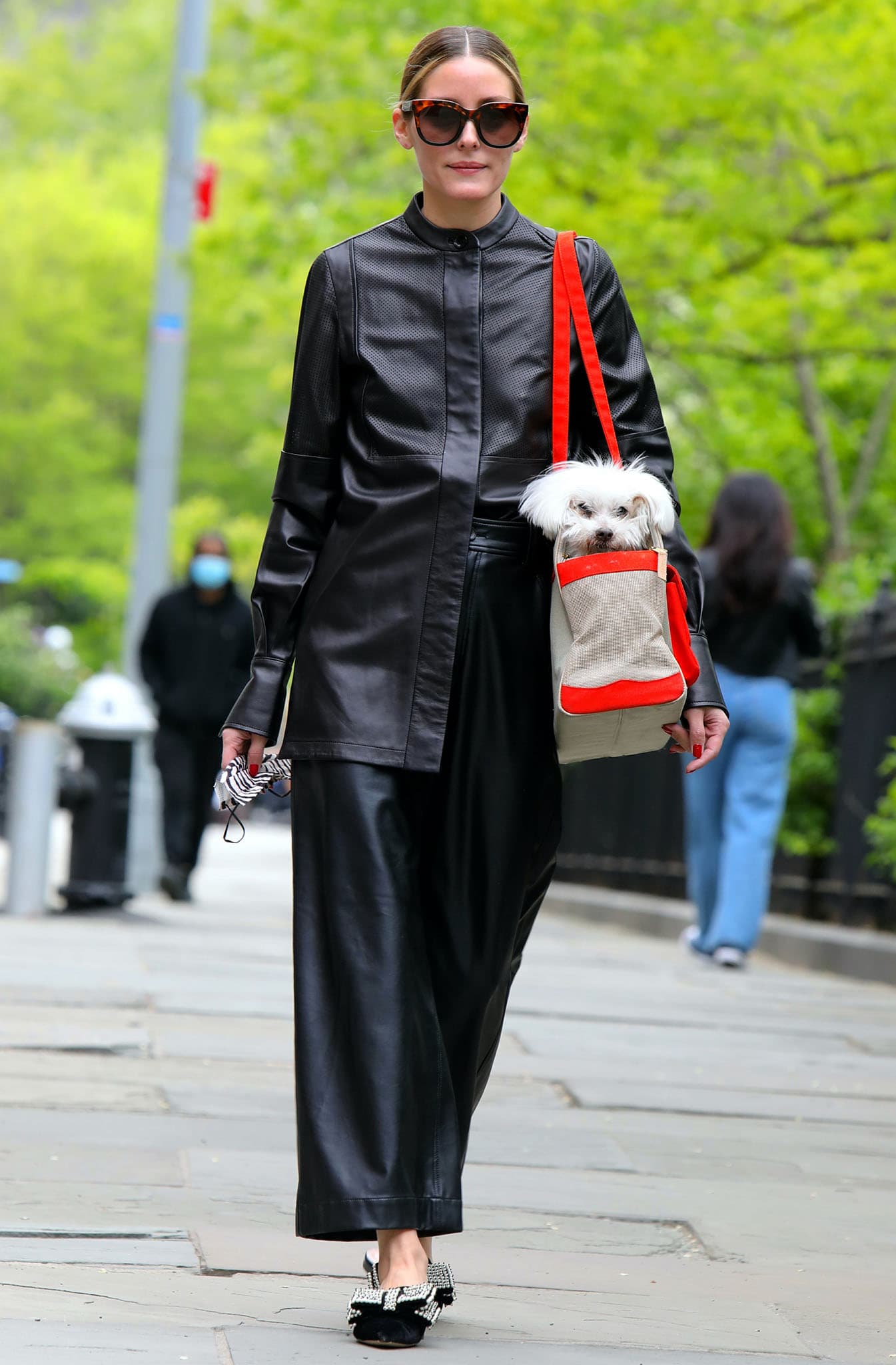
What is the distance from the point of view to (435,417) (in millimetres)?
3113

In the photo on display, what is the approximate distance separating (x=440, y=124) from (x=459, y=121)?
3cm

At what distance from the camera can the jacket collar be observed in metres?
3.19

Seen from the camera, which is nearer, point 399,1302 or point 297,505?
point 399,1302

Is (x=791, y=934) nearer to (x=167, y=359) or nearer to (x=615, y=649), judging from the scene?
(x=167, y=359)

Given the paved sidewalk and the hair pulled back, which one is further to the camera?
the hair pulled back

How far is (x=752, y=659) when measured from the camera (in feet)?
28.8

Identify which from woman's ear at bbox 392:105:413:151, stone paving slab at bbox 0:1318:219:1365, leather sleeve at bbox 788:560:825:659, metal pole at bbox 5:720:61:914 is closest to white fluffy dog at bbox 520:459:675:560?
woman's ear at bbox 392:105:413:151

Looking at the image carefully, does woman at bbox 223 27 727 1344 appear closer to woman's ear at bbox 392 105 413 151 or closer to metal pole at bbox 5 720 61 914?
woman's ear at bbox 392 105 413 151

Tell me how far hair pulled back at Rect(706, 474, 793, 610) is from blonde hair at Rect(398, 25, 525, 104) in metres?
5.66

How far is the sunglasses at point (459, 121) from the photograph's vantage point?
313cm

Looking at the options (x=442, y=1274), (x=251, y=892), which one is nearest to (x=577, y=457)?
(x=442, y=1274)

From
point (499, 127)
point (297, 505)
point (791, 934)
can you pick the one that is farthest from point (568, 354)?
point (791, 934)

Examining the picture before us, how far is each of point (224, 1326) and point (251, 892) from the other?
1062cm

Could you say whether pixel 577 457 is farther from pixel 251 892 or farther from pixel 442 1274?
pixel 251 892
